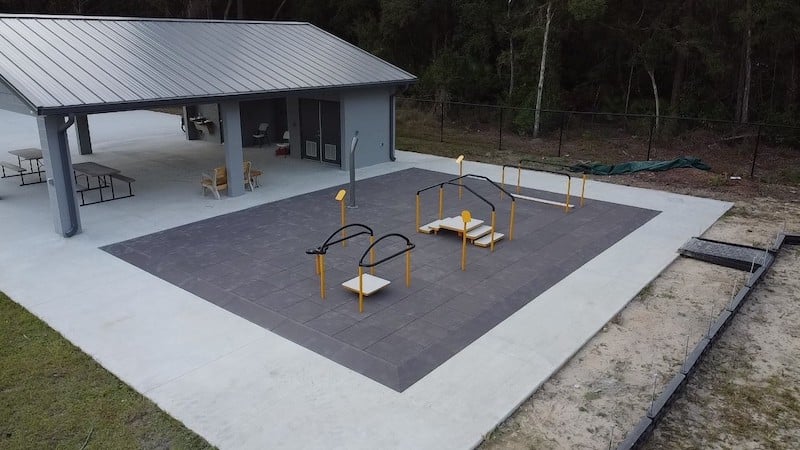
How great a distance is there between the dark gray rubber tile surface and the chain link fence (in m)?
5.67

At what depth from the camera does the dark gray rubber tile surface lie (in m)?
6.92

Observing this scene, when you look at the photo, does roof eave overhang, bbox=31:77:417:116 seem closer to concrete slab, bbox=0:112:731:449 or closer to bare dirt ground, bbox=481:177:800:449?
concrete slab, bbox=0:112:731:449

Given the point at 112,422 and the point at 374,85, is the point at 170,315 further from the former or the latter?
the point at 374,85

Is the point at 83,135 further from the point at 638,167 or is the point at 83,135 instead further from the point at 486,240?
the point at 638,167

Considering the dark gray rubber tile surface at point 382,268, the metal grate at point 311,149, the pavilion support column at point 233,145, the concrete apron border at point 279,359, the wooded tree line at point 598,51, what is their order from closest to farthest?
1. the concrete apron border at point 279,359
2. the dark gray rubber tile surface at point 382,268
3. the pavilion support column at point 233,145
4. the metal grate at point 311,149
5. the wooded tree line at point 598,51

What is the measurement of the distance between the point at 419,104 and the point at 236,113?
14.1 m

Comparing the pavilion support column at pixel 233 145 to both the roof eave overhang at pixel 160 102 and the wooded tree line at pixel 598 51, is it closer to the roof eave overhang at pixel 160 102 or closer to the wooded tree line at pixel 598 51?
the roof eave overhang at pixel 160 102

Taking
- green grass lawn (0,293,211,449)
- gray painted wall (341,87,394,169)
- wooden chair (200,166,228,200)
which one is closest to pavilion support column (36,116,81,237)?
wooden chair (200,166,228,200)

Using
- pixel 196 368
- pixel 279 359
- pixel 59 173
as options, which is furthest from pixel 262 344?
pixel 59 173

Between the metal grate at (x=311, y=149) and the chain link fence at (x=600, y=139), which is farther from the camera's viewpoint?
the chain link fence at (x=600, y=139)

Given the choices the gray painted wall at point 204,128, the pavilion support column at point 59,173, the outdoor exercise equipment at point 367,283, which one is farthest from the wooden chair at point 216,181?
the gray painted wall at point 204,128

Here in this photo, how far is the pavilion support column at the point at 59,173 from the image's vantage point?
9.86 metres

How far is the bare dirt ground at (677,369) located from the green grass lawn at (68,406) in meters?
3.04

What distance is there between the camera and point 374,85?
15.1m
